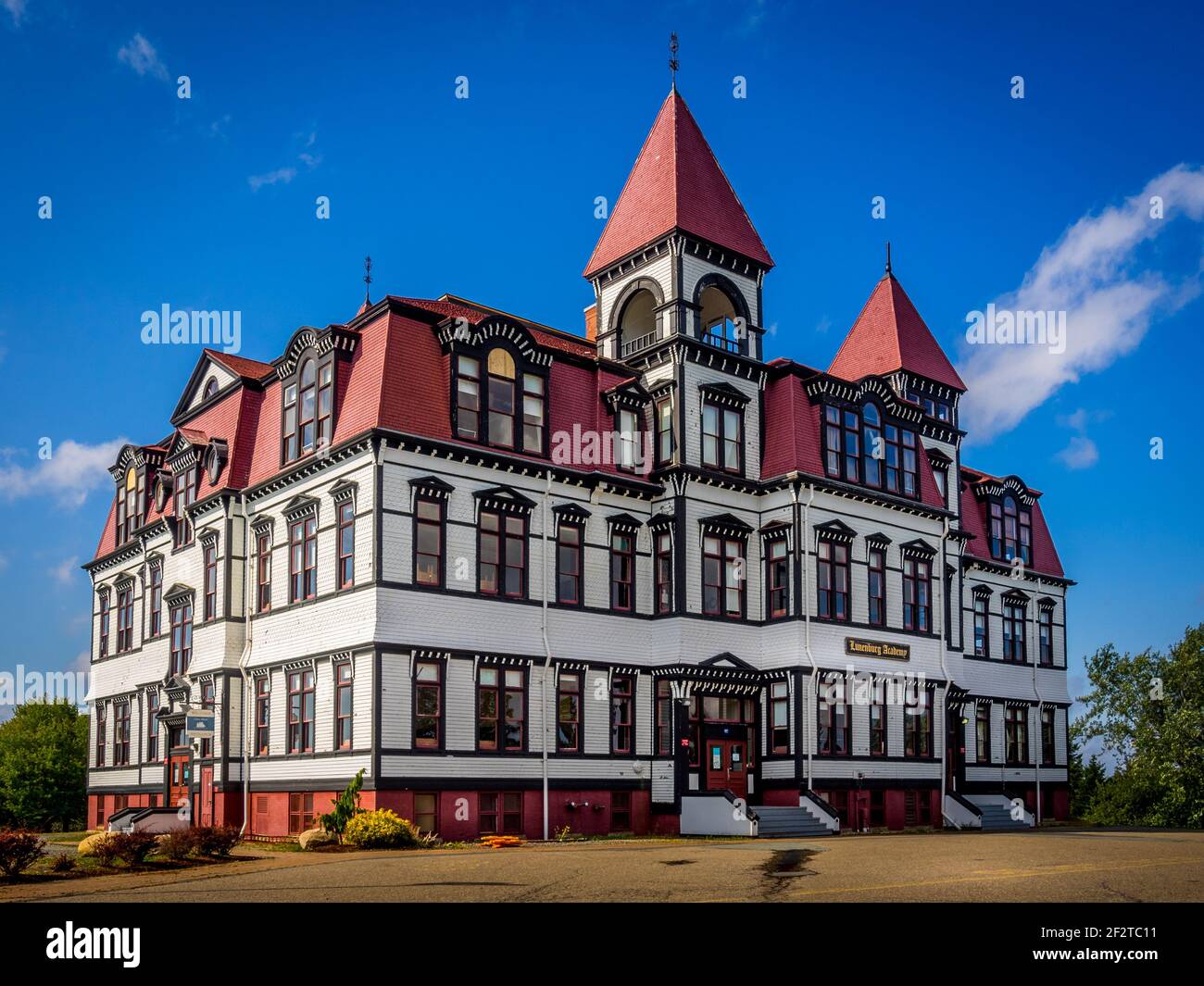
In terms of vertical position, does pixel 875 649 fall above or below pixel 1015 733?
above

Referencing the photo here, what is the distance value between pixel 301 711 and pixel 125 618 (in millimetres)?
15730

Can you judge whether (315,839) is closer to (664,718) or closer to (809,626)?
(664,718)

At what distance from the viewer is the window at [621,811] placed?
3650cm

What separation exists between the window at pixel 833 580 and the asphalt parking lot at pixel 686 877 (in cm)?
1178

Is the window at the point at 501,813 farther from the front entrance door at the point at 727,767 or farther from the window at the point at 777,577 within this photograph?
the window at the point at 777,577

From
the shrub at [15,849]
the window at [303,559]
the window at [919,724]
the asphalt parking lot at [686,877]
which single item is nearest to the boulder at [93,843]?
the shrub at [15,849]

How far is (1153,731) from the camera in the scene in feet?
150

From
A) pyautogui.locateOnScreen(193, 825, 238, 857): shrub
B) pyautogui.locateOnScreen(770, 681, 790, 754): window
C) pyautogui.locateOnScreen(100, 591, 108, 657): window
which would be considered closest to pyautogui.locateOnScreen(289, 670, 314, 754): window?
pyautogui.locateOnScreen(193, 825, 238, 857): shrub

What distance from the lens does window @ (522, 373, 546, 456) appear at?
36281 mm

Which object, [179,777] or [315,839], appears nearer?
[315,839]

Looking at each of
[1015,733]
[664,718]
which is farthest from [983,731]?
[664,718]

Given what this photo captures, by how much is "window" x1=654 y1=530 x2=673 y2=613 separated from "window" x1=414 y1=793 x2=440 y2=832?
9.73 m
